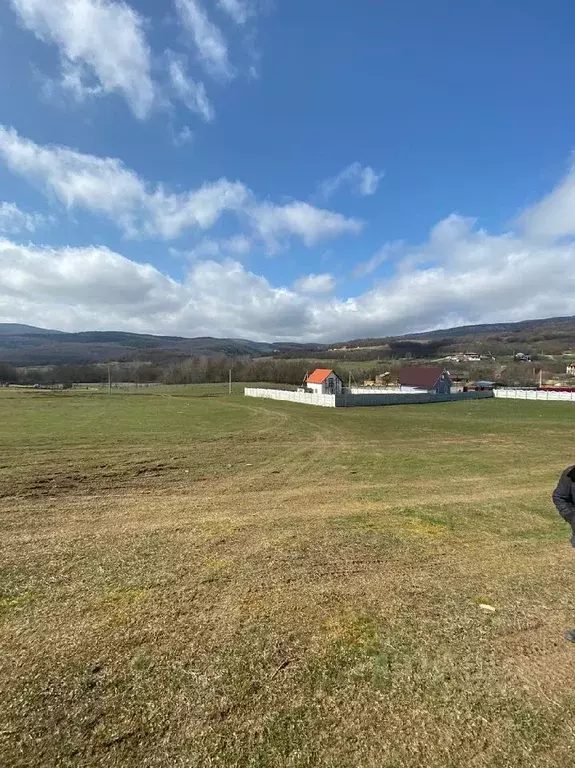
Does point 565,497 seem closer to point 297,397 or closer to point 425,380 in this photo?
point 297,397

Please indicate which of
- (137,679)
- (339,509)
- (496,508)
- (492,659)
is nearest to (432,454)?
(496,508)

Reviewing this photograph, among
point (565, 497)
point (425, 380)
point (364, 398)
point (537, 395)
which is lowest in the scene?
point (537, 395)

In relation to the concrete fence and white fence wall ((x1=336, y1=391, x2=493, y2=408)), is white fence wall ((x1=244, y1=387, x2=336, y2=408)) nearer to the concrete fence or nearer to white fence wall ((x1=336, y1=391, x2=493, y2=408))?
the concrete fence

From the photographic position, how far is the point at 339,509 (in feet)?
27.9

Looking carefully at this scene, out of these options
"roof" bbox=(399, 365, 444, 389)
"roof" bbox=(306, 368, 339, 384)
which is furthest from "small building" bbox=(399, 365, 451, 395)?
"roof" bbox=(306, 368, 339, 384)

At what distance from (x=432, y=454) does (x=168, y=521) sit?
10.5m

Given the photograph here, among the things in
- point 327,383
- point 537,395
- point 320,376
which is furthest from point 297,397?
point 537,395

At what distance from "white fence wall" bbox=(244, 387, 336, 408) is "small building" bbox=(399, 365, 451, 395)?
69.9 ft

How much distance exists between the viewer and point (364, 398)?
45.3 m

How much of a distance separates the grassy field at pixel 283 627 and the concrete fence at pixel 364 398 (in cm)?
3381

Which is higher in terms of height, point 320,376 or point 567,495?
point 567,495

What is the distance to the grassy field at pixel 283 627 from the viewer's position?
2.99 meters

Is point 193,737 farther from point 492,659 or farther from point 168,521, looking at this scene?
point 168,521

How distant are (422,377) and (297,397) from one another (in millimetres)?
24702
